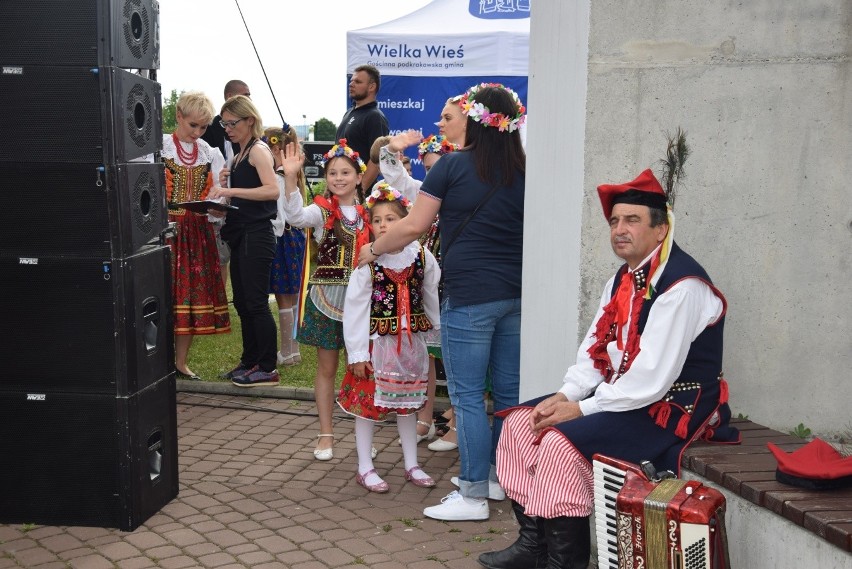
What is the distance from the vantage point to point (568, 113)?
15.0 feet

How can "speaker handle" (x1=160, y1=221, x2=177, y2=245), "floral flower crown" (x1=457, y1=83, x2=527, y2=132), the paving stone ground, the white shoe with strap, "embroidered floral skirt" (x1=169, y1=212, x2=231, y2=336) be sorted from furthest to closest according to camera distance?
"embroidered floral skirt" (x1=169, y1=212, x2=231, y2=336)
the white shoe with strap
"speaker handle" (x1=160, y1=221, x2=177, y2=245)
"floral flower crown" (x1=457, y1=83, x2=527, y2=132)
the paving stone ground

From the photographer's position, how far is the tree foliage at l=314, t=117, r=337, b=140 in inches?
1122

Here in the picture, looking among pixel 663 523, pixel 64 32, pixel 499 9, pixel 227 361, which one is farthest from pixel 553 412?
pixel 499 9

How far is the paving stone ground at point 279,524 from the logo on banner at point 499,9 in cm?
606

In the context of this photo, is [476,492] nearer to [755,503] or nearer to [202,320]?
[755,503]

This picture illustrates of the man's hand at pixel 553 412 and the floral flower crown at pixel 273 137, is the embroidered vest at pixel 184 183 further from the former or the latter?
the man's hand at pixel 553 412

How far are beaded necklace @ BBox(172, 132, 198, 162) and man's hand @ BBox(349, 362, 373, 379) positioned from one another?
2.85m

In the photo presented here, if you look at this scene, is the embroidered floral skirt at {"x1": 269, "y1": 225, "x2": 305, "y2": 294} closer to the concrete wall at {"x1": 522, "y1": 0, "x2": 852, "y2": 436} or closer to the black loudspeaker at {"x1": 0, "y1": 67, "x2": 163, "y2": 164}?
the black loudspeaker at {"x1": 0, "y1": 67, "x2": 163, "y2": 164}

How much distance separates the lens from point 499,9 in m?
11.1

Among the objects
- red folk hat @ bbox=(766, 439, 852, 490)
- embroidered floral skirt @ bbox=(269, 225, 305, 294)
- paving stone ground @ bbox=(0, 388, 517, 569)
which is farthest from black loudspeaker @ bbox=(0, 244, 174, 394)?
Result: embroidered floral skirt @ bbox=(269, 225, 305, 294)

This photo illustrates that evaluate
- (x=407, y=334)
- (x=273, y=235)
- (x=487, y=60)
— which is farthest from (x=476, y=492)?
(x=487, y=60)

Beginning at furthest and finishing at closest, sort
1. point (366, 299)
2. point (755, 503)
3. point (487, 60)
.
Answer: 1. point (487, 60)
2. point (366, 299)
3. point (755, 503)

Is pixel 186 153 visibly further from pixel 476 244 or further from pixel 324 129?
pixel 324 129

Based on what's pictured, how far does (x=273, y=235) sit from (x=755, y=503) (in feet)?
15.9
